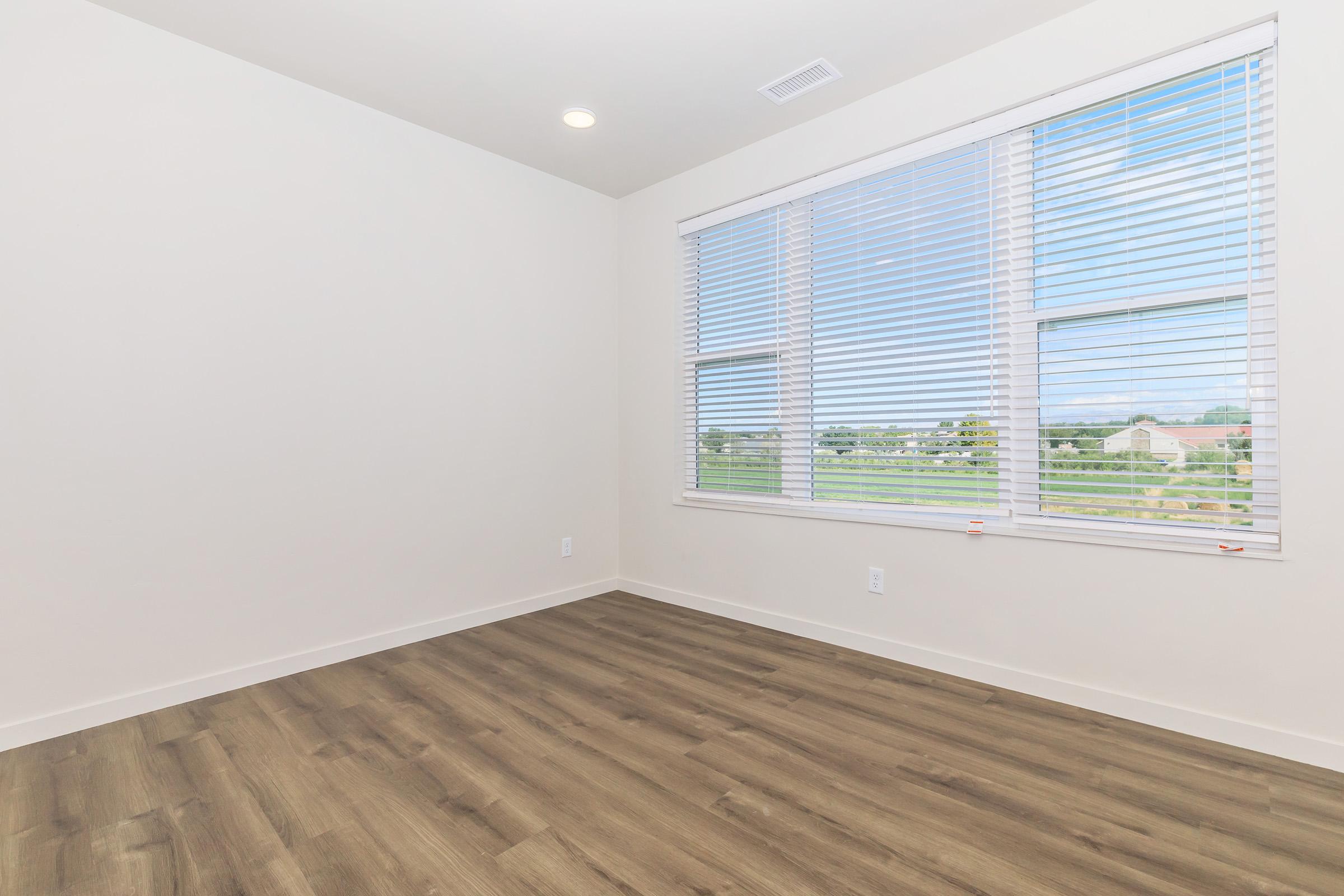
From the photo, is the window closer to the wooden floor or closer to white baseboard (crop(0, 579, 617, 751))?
the wooden floor

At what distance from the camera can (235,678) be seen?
8.71ft

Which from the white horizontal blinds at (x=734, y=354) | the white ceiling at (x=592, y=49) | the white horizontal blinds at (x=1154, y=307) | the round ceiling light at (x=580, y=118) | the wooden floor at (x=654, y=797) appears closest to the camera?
the wooden floor at (x=654, y=797)

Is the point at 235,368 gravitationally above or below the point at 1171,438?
above

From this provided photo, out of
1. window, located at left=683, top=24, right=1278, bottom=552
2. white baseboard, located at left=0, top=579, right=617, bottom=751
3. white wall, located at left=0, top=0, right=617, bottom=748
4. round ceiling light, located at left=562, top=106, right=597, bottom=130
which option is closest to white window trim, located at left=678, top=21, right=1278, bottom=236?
window, located at left=683, top=24, right=1278, bottom=552

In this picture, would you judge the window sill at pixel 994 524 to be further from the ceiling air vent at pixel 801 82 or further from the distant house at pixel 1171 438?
the ceiling air vent at pixel 801 82

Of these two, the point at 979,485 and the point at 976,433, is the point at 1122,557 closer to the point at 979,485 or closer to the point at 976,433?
the point at 979,485

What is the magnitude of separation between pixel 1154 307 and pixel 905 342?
0.94 m

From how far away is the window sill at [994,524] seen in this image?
7.13 ft

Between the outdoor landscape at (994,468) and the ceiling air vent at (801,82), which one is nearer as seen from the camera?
the outdoor landscape at (994,468)

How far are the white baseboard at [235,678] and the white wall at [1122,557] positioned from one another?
1332mm

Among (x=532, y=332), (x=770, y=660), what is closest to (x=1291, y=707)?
(x=770, y=660)

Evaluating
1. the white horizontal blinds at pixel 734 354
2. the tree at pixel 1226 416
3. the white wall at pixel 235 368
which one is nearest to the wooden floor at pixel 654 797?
the white wall at pixel 235 368

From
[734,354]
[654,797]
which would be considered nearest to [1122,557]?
[654,797]

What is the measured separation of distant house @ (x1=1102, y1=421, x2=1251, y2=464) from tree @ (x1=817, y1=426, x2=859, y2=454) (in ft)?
3.53
